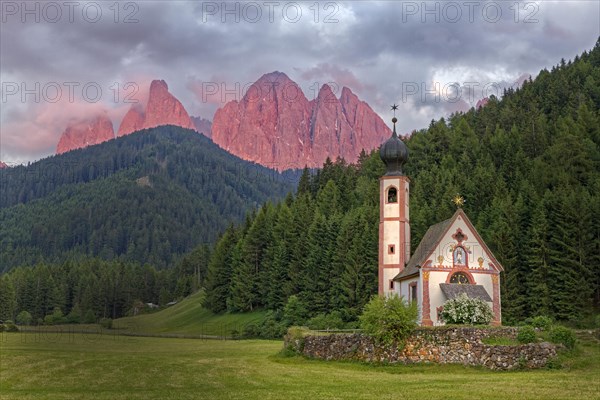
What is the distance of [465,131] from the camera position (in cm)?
11356

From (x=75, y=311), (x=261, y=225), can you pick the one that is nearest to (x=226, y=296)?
(x=261, y=225)

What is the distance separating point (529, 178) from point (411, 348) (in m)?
50.8

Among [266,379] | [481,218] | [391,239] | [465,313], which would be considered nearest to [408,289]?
[391,239]

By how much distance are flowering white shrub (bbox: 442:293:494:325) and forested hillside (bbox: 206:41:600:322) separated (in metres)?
17.9

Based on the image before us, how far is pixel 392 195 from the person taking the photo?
5975 centimetres

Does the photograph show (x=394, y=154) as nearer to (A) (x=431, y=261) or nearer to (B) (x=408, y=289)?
(A) (x=431, y=261)

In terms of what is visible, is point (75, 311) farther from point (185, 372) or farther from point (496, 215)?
point (185, 372)

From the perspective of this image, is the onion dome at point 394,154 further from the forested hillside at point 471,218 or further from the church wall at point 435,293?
the forested hillside at point 471,218

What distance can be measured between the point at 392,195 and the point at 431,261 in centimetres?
877

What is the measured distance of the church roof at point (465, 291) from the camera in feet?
166

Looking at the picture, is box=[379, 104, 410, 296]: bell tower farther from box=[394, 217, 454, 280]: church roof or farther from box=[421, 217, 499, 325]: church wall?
box=[421, 217, 499, 325]: church wall

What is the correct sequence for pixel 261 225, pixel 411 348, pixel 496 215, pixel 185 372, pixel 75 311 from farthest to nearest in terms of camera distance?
pixel 75 311 < pixel 261 225 < pixel 496 215 < pixel 411 348 < pixel 185 372

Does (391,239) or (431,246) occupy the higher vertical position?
(391,239)

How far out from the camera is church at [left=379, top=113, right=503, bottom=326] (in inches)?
2056
